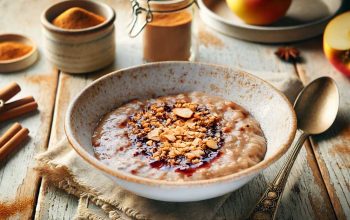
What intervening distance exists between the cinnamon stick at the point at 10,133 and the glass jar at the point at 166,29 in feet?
1.63

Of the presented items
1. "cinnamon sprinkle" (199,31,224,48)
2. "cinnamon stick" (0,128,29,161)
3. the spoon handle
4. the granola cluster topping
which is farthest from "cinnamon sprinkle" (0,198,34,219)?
"cinnamon sprinkle" (199,31,224,48)

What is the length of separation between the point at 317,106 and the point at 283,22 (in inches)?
24.6

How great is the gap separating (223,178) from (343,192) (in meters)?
0.43

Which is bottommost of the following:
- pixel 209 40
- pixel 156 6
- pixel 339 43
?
pixel 209 40

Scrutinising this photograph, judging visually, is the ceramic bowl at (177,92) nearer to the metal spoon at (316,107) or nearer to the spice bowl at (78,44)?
the metal spoon at (316,107)

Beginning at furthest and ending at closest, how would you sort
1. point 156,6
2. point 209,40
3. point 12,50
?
point 209,40 < point 12,50 < point 156,6

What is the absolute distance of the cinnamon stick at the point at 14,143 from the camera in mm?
1392

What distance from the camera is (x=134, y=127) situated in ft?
4.25

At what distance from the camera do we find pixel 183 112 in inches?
52.8

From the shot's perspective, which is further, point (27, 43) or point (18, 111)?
point (27, 43)

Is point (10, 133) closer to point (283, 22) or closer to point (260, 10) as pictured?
point (260, 10)

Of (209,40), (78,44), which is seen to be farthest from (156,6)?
(209,40)

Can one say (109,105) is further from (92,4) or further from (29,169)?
(92,4)

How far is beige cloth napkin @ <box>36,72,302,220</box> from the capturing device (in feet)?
3.84
